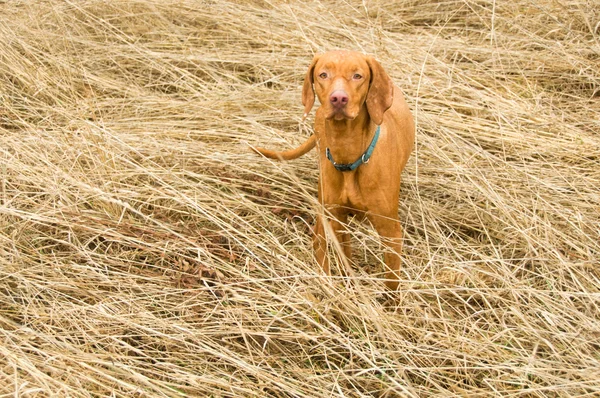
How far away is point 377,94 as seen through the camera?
→ 312cm

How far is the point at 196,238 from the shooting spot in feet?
11.6

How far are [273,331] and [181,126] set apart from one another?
6.65 feet

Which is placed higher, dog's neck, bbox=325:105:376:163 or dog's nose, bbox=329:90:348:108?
dog's nose, bbox=329:90:348:108

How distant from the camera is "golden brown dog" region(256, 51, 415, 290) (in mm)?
3008

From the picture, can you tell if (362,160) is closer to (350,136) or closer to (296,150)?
(350,136)

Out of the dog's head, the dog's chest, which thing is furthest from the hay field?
the dog's head

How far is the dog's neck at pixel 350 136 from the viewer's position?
10.4 ft

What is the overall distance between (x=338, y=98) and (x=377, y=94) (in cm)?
29

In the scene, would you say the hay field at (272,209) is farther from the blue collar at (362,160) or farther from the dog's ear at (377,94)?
the dog's ear at (377,94)

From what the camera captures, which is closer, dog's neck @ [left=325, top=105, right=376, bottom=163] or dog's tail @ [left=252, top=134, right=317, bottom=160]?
dog's neck @ [left=325, top=105, right=376, bottom=163]

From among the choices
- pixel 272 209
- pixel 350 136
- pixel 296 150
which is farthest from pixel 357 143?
pixel 272 209

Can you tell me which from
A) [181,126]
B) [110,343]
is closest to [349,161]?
[110,343]

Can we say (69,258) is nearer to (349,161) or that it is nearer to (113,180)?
(113,180)

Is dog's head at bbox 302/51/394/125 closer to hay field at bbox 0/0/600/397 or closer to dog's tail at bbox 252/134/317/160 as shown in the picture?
hay field at bbox 0/0/600/397
